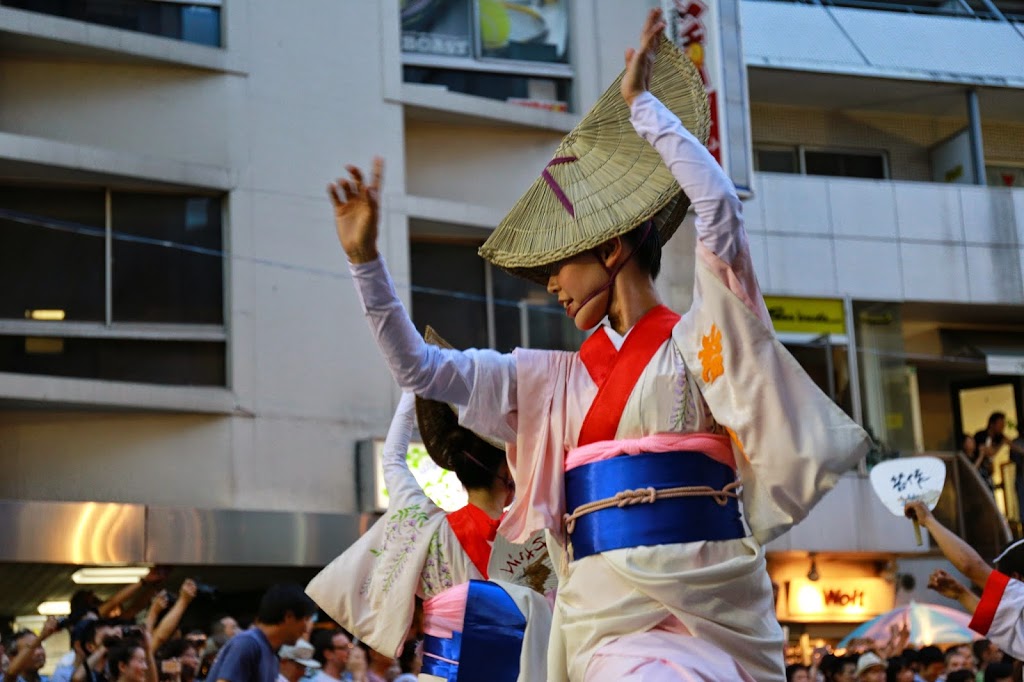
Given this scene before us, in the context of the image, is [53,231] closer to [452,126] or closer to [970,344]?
[452,126]

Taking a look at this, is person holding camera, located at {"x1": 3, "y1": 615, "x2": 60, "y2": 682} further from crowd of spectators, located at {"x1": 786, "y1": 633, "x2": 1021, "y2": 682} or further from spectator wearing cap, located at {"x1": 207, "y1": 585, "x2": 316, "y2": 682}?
crowd of spectators, located at {"x1": 786, "y1": 633, "x2": 1021, "y2": 682}

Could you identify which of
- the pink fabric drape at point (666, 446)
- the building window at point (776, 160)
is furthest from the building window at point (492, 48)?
the pink fabric drape at point (666, 446)

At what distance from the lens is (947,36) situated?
19297 millimetres

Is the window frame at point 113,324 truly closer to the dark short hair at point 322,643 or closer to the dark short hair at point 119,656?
the dark short hair at point 322,643

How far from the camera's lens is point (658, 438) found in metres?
3.89

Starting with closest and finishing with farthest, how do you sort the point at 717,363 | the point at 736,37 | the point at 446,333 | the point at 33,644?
1. the point at 717,363
2. the point at 33,644
3. the point at 446,333
4. the point at 736,37

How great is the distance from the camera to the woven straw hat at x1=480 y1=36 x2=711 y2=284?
4.06 meters

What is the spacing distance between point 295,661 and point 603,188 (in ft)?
11.5

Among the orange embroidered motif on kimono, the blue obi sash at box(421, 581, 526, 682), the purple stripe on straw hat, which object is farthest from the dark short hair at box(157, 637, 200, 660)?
the orange embroidered motif on kimono

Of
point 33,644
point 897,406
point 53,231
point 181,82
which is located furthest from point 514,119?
point 33,644

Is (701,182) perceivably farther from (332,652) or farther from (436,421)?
(332,652)

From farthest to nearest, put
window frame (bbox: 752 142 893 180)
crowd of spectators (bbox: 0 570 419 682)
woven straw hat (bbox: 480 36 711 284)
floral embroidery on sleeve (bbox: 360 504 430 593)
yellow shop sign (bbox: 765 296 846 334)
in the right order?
window frame (bbox: 752 142 893 180) < yellow shop sign (bbox: 765 296 846 334) < crowd of spectators (bbox: 0 570 419 682) < floral embroidery on sleeve (bbox: 360 504 430 593) < woven straw hat (bbox: 480 36 711 284)

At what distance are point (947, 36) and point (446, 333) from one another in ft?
26.7

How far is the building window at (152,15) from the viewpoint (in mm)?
13539
